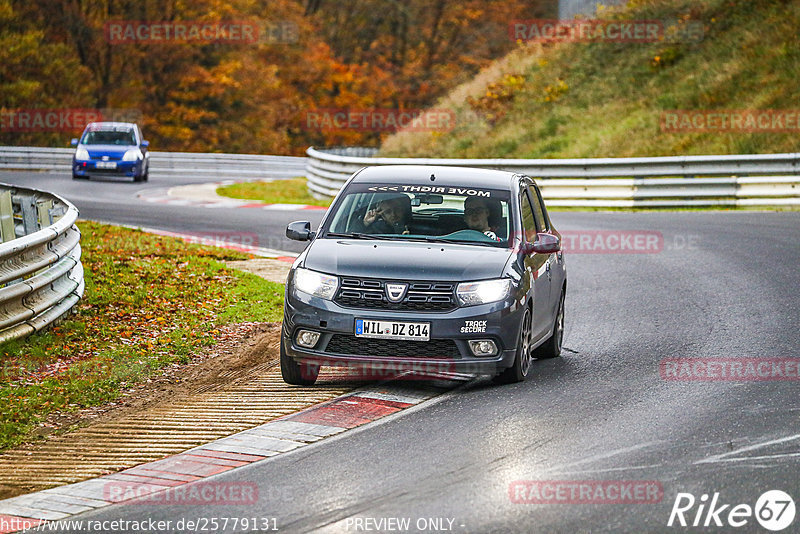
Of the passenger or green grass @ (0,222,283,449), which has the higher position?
the passenger

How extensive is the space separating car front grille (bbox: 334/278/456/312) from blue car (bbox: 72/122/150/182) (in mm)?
28125

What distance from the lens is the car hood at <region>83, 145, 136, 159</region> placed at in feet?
117

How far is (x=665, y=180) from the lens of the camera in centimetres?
2602

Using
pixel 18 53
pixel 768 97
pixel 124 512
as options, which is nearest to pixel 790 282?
pixel 124 512

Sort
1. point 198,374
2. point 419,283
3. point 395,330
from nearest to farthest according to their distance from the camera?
1. point 395,330
2. point 419,283
3. point 198,374

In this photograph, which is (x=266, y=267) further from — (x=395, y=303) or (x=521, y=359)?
(x=395, y=303)

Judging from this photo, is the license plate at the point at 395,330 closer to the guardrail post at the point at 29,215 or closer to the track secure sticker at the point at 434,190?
the track secure sticker at the point at 434,190

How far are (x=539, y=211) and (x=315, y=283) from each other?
2.91m

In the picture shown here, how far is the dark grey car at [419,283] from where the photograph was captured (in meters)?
8.78

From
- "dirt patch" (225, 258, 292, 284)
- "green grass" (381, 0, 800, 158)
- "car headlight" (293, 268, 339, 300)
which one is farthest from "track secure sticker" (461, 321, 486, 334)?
"green grass" (381, 0, 800, 158)

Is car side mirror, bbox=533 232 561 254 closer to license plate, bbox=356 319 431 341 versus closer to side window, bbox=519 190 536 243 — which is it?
side window, bbox=519 190 536 243

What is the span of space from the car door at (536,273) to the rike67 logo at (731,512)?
357 centimetres

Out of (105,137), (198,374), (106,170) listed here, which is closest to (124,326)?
(198,374)

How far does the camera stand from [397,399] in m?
8.78
